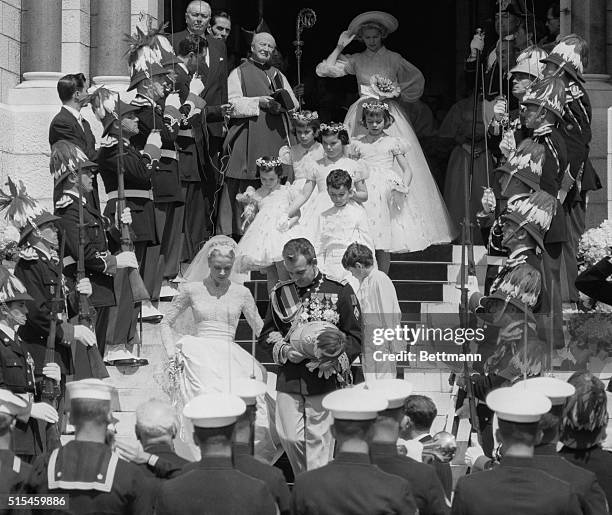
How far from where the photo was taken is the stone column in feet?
57.6

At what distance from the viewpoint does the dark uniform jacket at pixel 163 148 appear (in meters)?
15.9

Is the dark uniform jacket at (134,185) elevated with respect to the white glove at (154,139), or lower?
lower

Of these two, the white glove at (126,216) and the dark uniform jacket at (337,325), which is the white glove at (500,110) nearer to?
the white glove at (126,216)

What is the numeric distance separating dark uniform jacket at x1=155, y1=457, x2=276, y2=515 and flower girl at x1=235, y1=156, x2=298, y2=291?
6758 mm

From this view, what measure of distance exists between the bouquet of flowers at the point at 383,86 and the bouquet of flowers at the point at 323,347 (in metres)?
5.78

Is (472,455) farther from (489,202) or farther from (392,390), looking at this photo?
(489,202)

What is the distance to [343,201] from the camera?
15625mm

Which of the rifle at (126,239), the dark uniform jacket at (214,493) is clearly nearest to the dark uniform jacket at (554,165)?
the rifle at (126,239)

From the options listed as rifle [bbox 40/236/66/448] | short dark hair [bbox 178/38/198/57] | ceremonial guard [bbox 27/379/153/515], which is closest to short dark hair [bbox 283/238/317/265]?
rifle [bbox 40/236/66/448]

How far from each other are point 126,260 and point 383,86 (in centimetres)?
402

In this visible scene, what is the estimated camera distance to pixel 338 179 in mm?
15539

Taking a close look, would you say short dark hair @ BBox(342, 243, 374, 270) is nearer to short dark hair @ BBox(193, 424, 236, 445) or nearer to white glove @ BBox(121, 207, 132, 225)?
white glove @ BBox(121, 207, 132, 225)

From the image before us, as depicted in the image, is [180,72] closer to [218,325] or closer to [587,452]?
[218,325]

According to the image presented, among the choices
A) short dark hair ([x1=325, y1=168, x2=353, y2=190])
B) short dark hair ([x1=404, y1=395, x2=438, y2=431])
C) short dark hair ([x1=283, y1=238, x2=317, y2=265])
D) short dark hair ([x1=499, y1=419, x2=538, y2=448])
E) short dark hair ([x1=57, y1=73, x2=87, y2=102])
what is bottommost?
short dark hair ([x1=404, y1=395, x2=438, y2=431])
